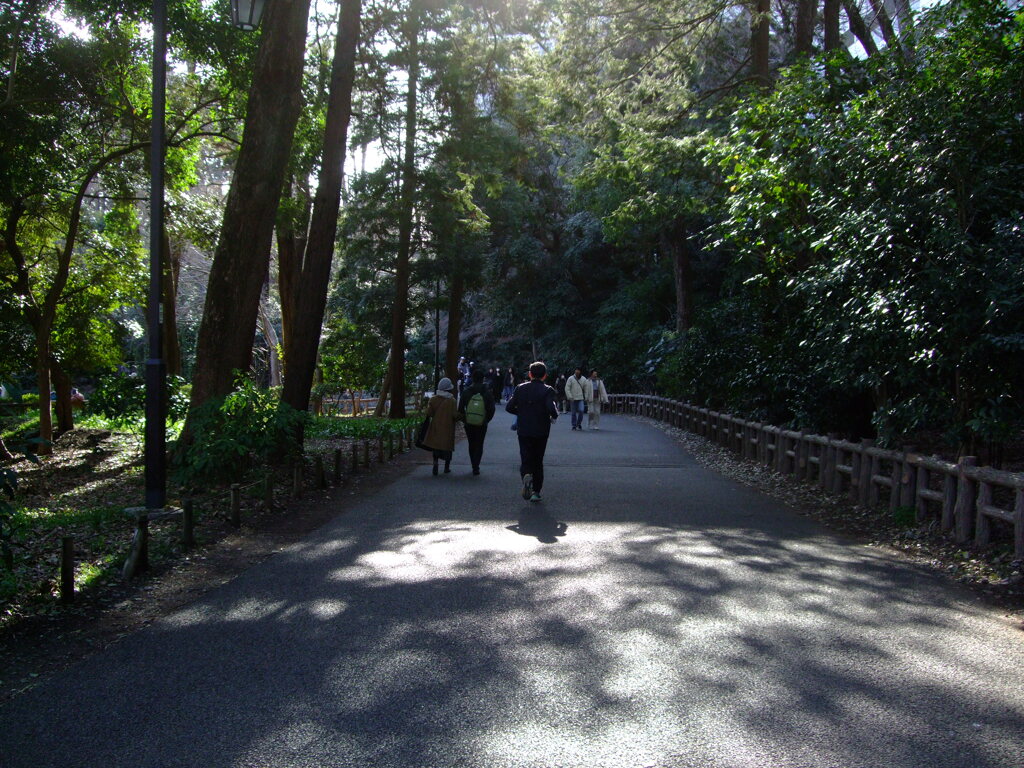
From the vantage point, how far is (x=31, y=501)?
1434cm

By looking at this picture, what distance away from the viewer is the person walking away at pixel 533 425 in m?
11.1

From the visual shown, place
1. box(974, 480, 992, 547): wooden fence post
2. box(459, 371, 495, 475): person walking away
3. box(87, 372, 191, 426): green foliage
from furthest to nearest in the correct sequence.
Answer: box(87, 372, 191, 426): green foliage, box(459, 371, 495, 475): person walking away, box(974, 480, 992, 547): wooden fence post

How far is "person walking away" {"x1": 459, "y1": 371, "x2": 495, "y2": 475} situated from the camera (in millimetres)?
13617

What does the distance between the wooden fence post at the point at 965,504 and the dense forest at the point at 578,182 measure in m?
0.48

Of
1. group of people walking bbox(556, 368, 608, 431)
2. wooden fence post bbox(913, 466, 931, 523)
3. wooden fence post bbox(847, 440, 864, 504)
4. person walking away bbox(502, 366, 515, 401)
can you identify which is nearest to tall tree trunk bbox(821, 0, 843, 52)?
wooden fence post bbox(847, 440, 864, 504)

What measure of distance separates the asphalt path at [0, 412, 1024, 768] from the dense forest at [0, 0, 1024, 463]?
274 centimetres

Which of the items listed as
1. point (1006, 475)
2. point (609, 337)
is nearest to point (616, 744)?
point (1006, 475)

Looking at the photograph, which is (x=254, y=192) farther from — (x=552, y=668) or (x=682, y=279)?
(x=682, y=279)

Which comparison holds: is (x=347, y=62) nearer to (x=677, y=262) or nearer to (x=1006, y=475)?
(x=1006, y=475)

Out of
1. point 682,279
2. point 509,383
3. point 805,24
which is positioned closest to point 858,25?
point 805,24

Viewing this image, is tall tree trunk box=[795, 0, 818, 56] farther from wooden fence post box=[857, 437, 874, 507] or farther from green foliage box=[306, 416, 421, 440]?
green foliage box=[306, 416, 421, 440]

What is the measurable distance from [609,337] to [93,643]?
35.4 metres

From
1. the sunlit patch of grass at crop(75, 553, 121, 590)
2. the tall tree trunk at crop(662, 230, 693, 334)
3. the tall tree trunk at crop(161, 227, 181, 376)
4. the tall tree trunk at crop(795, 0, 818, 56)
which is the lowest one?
the sunlit patch of grass at crop(75, 553, 121, 590)

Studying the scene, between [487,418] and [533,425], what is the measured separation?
2870 mm
